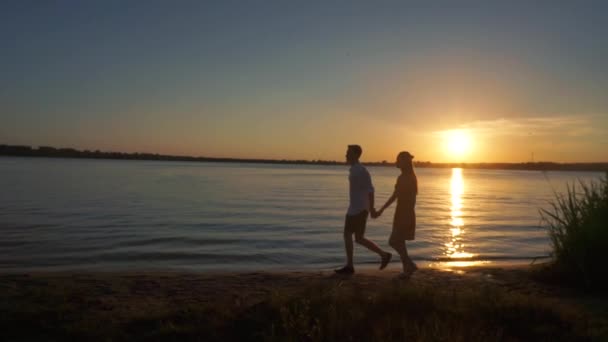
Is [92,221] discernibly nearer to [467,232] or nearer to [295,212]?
[295,212]

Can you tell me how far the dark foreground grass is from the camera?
15.4 feet

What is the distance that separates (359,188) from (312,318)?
3288 millimetres

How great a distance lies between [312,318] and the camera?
16.9ft

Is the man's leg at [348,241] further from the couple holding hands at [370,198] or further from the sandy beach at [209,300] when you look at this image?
the sandy beach at [209,300]

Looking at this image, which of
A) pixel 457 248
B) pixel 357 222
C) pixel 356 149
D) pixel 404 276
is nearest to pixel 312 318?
pixel 357 222

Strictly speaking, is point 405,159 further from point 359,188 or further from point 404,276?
point 404,276

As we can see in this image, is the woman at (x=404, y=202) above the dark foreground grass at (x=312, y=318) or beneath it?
above

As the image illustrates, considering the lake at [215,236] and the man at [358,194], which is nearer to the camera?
the man at [358,194]

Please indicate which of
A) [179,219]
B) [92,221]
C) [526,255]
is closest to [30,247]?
[92,221]

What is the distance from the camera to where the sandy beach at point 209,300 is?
15.9 feet

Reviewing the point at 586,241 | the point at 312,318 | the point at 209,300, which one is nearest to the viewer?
the point at 312,318

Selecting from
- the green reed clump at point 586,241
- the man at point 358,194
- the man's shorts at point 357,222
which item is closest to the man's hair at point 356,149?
the man at point 358,194

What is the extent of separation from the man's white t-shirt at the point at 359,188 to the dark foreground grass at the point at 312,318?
6.84 feet

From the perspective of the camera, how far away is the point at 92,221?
15.9 m
